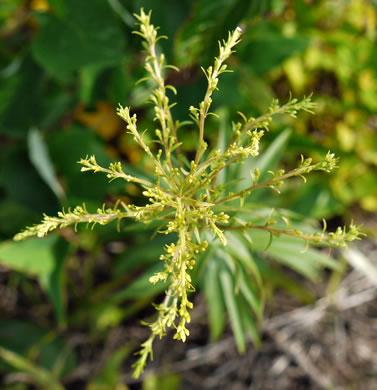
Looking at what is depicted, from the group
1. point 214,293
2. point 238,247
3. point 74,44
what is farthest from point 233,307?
point 74,44

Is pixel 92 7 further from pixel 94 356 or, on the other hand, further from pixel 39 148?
pixel 94 356

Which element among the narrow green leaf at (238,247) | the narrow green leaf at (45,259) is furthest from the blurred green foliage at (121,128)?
the narrow green leaf at (238,247)

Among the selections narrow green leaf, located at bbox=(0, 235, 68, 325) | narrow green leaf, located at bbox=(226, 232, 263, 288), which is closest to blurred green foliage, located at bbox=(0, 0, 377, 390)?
narrow green leaf, located at bbox=(0, 235, 68, 325)

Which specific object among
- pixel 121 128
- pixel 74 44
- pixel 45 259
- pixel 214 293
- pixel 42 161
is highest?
pixel 74 44

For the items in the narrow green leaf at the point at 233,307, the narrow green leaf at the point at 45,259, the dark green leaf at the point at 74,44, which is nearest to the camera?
the narrow green leaf at the point at 233,307

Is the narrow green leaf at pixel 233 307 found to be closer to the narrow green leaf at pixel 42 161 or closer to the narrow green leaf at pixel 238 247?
the narrow green leaf at pixel 238 247

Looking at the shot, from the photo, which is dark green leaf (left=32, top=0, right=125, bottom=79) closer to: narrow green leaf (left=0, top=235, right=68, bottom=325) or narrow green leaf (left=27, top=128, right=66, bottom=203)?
narrow green leaf (left=27, top=128, right=66, bottom=203)

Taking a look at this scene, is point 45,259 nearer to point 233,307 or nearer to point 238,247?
point 233,307

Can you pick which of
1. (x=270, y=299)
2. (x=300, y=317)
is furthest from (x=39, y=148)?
(x=300, y=317)
